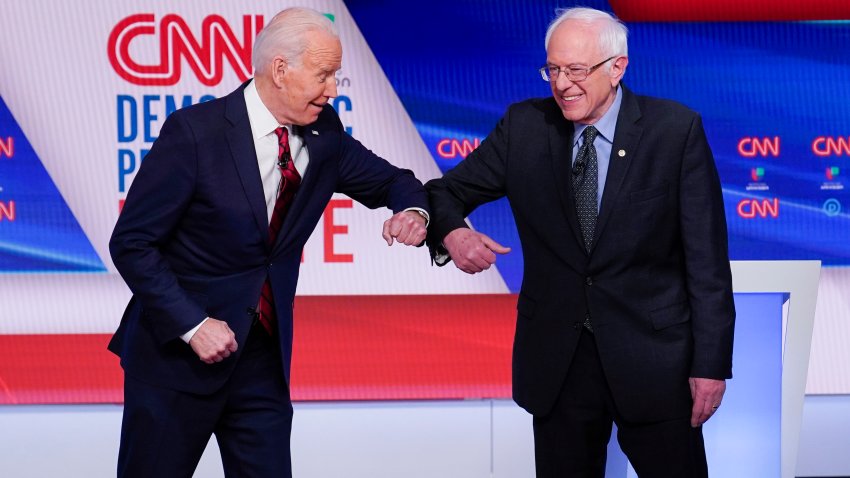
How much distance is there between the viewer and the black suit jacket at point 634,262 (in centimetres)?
221

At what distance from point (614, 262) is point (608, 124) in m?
0.29

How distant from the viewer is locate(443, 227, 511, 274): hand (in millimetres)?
2246

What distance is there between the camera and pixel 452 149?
4.02m

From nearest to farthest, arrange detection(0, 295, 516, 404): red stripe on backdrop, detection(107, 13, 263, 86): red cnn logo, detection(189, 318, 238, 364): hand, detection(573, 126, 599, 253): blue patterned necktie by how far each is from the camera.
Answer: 1. detection(189, 318, 238, 364): hand
2. detection(573, 126, 599, 253): blue patterned necktie
3. detection(107, 13, 263, 86): red cnn logo
4. detection(0, 295, 516, 404): red stripe on backdrop

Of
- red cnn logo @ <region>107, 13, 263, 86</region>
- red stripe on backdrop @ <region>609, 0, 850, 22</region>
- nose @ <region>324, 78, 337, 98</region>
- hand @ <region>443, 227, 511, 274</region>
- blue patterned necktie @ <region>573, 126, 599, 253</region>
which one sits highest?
red stripe on backdrop @ <region>609, 0, 850, 22</region>

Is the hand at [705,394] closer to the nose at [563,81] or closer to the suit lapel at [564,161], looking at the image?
the suit lapel at [564,161]

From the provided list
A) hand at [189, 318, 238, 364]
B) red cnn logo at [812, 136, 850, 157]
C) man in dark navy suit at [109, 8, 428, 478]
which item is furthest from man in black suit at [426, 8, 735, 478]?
red cnn logo at [812, 136, 850, 157]

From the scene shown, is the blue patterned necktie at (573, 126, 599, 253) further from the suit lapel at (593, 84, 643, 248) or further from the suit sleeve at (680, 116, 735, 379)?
the suit sleeve at (680, 116, 735, 379)

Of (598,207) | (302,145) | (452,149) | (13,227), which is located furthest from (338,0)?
(598,207)

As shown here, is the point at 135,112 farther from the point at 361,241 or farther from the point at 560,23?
the point at 560,23

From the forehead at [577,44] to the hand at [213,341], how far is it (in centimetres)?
87

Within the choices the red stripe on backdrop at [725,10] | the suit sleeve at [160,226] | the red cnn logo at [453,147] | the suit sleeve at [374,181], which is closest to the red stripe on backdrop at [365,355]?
the red cnn logo at [453,147]

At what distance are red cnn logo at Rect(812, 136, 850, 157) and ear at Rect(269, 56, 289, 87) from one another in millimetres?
2464

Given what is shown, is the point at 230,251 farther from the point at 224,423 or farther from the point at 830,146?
the point at 830,146
